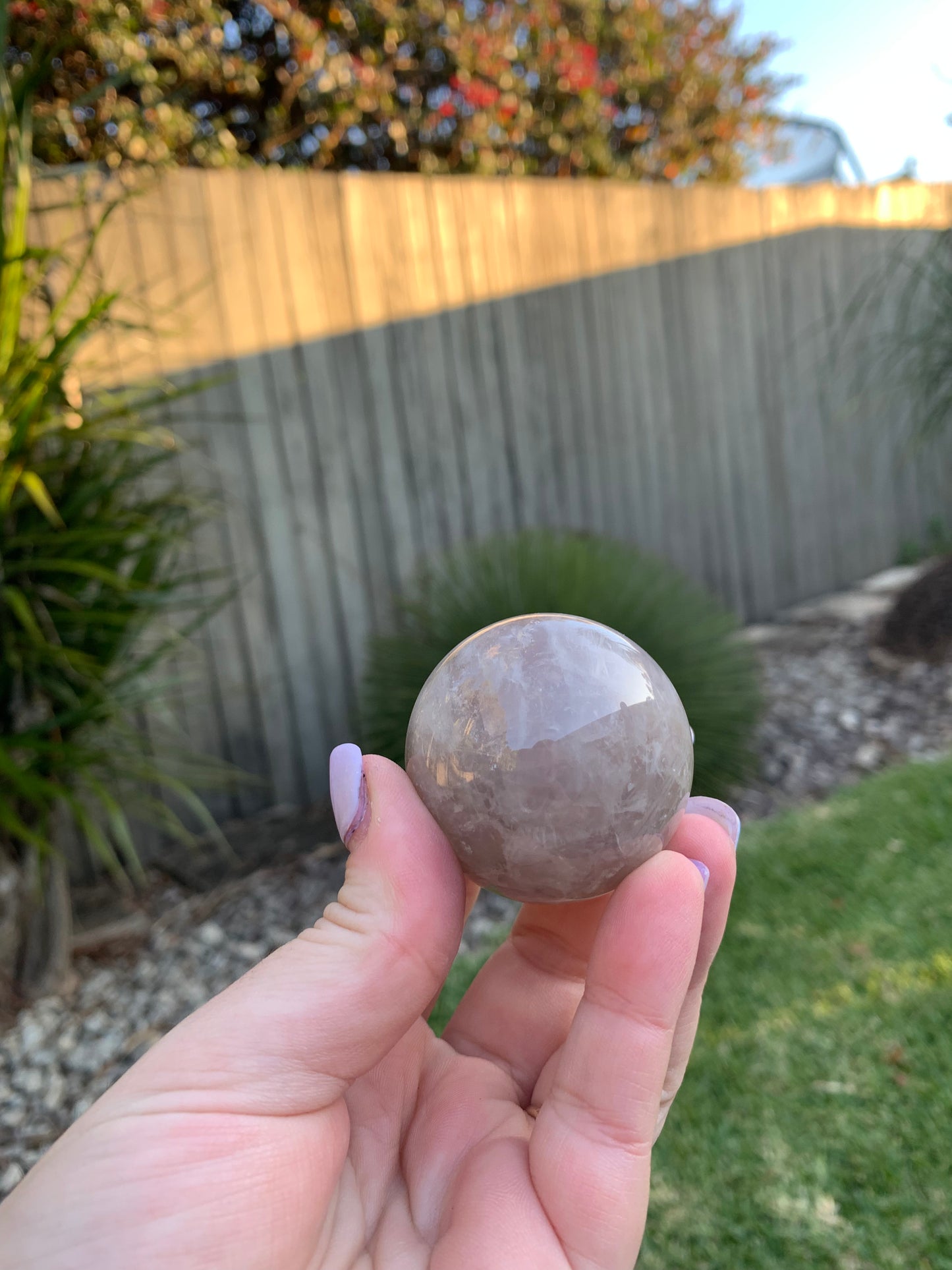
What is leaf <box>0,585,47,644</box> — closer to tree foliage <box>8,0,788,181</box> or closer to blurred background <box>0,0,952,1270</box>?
blurred background <box>0,0,952,1270</box>

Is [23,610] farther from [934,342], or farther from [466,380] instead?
[934,342]

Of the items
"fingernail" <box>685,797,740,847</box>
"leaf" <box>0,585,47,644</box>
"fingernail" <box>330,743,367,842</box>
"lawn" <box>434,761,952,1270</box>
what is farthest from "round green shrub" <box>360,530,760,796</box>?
"fingernail" <box>330,743,367,842</box>

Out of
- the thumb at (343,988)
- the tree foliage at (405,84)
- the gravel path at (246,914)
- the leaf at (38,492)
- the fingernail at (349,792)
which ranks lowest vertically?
the gravel path at (246,914)

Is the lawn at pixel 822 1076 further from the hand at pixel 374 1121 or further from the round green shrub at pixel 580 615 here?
the hand at pixel 374 1121

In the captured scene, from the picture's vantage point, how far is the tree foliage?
365 centimetres

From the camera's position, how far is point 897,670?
404 cm

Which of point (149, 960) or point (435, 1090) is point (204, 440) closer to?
point (149, 960)

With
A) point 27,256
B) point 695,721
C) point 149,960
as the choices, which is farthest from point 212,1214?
point 695,721

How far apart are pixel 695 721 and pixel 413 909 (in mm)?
2043

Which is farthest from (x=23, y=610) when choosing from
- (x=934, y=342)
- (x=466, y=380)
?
(x=934, y=342)

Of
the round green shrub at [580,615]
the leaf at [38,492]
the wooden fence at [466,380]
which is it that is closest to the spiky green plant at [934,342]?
the wooden fence at [466,380]

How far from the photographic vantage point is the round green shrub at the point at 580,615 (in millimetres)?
2746

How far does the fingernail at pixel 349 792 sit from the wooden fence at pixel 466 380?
69.2 inches

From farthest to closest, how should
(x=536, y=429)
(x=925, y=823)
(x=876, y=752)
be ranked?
(x=536, y=429) → (x=876, y=752) → (x=925, y=823)
